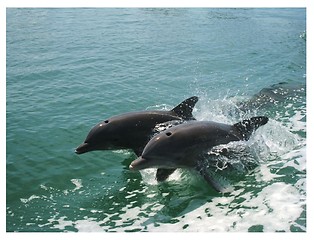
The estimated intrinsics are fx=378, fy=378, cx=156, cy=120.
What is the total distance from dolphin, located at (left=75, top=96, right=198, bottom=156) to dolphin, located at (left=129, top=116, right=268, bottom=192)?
1198mm

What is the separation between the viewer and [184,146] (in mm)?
8789

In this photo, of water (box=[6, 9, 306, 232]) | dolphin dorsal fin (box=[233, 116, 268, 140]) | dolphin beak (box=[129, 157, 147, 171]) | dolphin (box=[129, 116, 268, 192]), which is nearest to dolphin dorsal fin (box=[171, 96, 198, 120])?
dolphin (box=[129, 116, 268, 192])

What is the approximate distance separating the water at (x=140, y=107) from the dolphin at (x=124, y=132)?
0.79m

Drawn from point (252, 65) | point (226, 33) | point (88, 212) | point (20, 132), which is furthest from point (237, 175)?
point (226, 33)

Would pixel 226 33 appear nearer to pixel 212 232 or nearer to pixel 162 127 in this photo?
pixel 162 127

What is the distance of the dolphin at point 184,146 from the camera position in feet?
28.0

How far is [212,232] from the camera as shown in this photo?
761 cm

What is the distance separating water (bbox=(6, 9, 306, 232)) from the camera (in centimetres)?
838

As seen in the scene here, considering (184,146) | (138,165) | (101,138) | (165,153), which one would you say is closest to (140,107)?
(101,138)

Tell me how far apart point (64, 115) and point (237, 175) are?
7179mm

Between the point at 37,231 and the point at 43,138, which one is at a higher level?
the point at 43,138

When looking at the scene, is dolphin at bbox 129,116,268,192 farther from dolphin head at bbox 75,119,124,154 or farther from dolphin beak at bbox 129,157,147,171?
dolphin head at bbox 75,119,124,154

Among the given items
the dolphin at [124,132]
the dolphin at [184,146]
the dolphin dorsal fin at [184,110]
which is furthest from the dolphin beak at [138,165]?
the dolphin dorsal fin at [184,110]

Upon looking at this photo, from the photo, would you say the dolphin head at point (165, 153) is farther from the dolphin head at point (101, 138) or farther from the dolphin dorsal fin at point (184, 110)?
the dolphin dorsal fin at point (184, 110)
